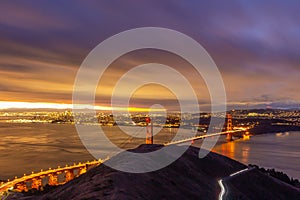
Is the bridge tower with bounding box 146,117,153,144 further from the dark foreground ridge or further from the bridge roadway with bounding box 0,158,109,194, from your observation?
the dark foreground ridge

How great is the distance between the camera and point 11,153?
8144 centimetres

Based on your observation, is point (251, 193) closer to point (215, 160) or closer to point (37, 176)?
point (215, 160)

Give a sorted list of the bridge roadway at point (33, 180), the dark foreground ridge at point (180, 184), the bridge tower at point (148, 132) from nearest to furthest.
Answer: the dark foreground ridge at point (180, 184), the bridge roadway at point (33, 180), the bridge tower at point (148, 132)

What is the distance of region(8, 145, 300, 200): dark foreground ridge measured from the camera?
19.1 meters

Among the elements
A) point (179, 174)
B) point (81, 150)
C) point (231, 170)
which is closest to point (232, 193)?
point (179, 174)

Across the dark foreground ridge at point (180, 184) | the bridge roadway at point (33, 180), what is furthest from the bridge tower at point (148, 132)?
the dark foreground ridge at point (180, 184)

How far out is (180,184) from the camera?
24562 millimetres

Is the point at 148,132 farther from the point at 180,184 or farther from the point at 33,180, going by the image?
the point at 180,184

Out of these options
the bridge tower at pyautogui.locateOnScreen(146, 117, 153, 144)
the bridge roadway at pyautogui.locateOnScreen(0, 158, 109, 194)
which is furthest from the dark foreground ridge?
the bridge tower at pyautogui.locateOnScreen(146, 117, 153, 144)

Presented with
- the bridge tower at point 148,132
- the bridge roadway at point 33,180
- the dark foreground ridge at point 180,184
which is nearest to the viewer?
the dark foreground ridge at point 180,184

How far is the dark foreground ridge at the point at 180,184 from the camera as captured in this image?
62.7 ft

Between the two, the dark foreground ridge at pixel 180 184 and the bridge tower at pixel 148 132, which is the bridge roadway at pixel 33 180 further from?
the bridge tower at pixel 148 132

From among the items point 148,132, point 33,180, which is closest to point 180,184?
point 33,180

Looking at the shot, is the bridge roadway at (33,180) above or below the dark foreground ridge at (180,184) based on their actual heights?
below
